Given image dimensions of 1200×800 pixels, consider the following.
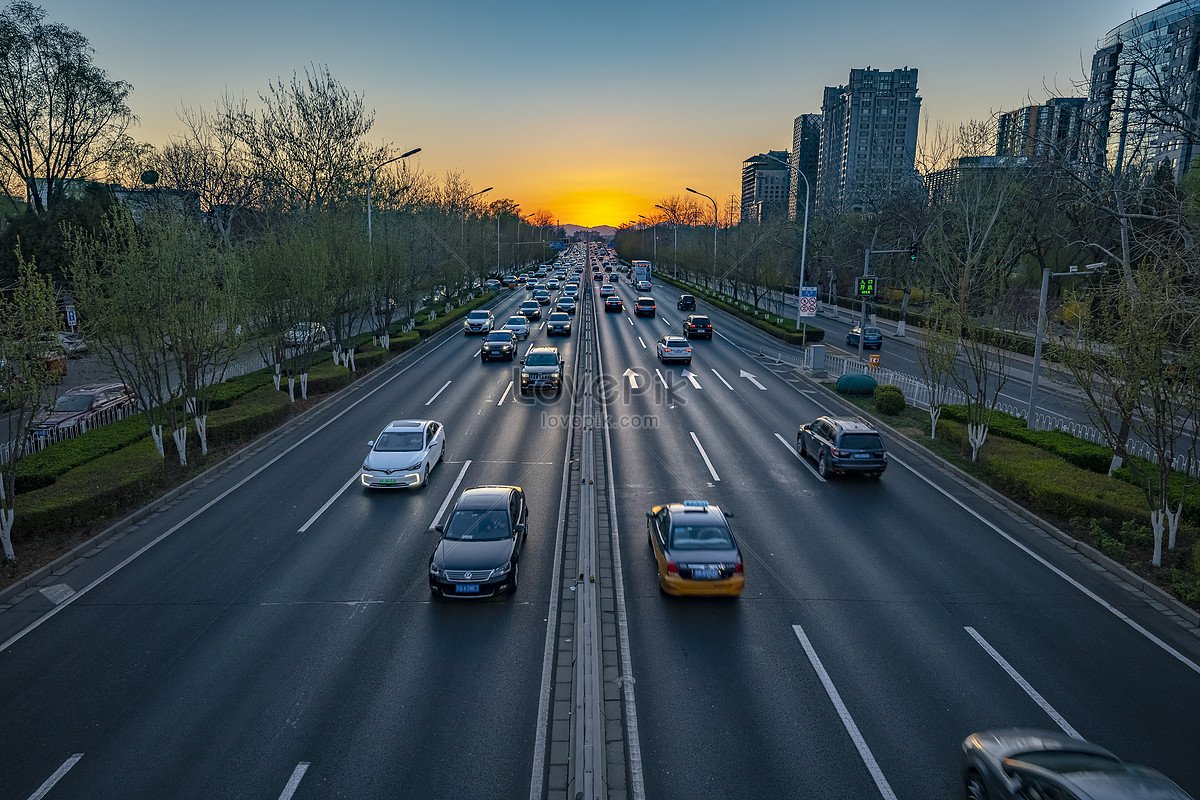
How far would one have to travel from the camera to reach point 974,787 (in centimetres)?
802

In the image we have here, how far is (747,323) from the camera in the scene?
59062 mm

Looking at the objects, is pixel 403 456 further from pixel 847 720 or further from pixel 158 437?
pixel 847 720

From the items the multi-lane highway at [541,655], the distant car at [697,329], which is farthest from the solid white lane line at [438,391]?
the distant car at [697,329]

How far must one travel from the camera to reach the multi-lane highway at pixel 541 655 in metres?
8.79

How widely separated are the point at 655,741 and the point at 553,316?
46.7 metres

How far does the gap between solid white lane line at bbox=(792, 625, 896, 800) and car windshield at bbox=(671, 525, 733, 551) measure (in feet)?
6.57

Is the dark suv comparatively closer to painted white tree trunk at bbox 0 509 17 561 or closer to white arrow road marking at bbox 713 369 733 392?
white arrow road marking at bbox 713 369 733 392

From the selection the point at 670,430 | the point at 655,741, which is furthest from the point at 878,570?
the point at 670,430

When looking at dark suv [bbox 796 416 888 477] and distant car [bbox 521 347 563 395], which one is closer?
dark suv [bbox 796 416 888 477]

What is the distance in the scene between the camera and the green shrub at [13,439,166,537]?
15.6 metres

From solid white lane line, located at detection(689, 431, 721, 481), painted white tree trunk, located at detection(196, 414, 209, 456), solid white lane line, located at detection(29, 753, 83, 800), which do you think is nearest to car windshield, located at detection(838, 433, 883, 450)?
solid white lane line, located at detection(689, 431, 721, 481)

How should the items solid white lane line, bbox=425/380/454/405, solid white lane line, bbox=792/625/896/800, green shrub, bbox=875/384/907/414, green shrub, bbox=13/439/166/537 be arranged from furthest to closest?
solid white lane line, bbox=425/380/454/405
green shrub, bbox=875/384/907/414
green shrub, bbox=13/439/166/537
solid white lane line, bbox=792/625/896/800

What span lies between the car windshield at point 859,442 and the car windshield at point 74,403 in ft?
89.4

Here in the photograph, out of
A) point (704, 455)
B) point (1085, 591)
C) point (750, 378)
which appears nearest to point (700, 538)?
point (1085, 591)
